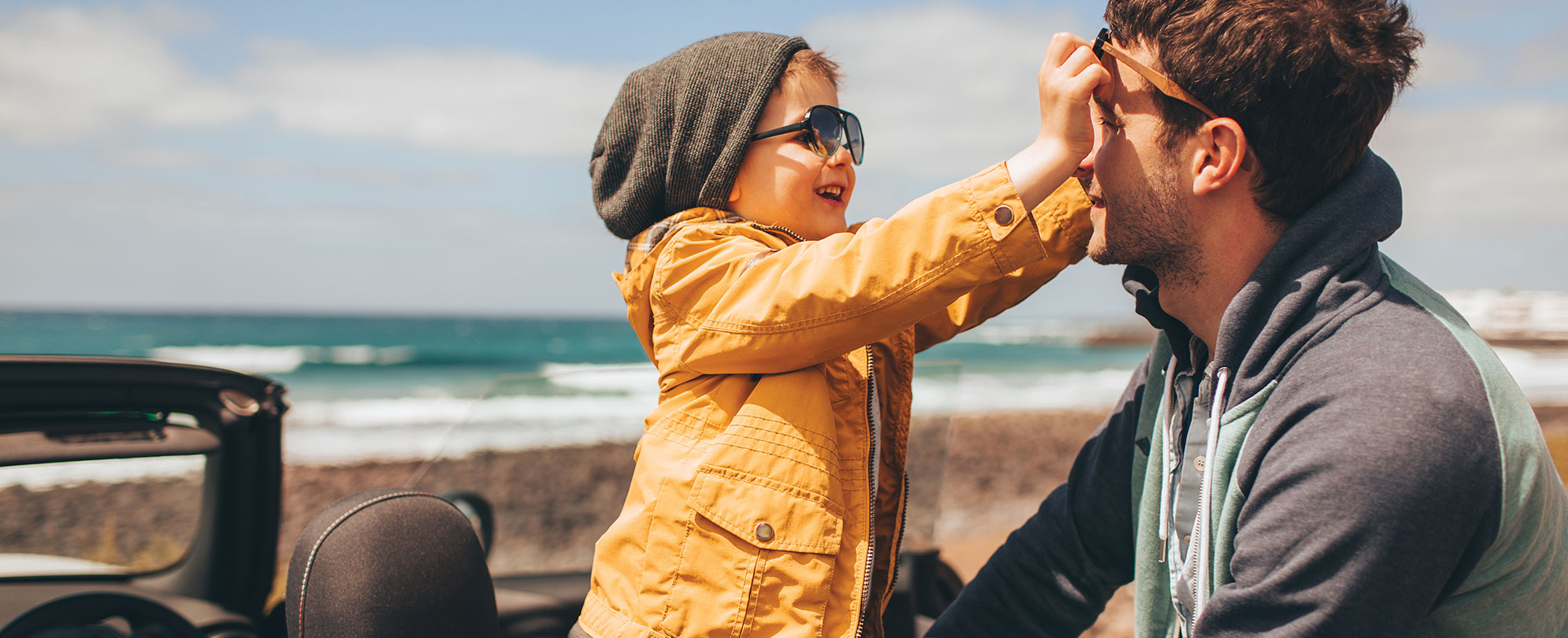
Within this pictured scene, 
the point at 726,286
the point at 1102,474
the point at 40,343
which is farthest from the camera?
the point at 40,343

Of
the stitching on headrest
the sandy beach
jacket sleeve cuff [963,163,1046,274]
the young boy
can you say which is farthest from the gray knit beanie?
the sandy beach

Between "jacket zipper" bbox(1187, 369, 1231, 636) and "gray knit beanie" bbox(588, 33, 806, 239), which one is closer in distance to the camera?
"jacket zipper" bbox(1187, 369, 1231, 636)

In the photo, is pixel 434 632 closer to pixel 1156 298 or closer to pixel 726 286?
pixel 726 286

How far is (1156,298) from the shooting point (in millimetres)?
1908

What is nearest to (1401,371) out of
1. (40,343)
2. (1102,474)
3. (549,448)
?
(1102,474)

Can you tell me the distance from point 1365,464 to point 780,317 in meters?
0.91

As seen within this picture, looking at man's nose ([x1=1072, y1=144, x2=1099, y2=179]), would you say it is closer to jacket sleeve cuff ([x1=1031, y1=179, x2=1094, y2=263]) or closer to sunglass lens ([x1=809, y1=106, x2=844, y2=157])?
jacket sleeve cuff ([x1=1031, y1=179, x2=1094, y2=263])

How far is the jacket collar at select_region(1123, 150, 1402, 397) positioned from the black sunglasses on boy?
91 centimetres

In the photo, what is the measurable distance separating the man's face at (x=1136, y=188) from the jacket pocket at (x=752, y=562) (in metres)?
0.80

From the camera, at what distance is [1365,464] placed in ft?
4.05

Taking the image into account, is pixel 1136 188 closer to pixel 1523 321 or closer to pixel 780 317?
pixel 780 317

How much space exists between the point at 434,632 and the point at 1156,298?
1.62m

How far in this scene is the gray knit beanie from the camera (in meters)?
2.00

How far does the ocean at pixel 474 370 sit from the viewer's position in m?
2.88
